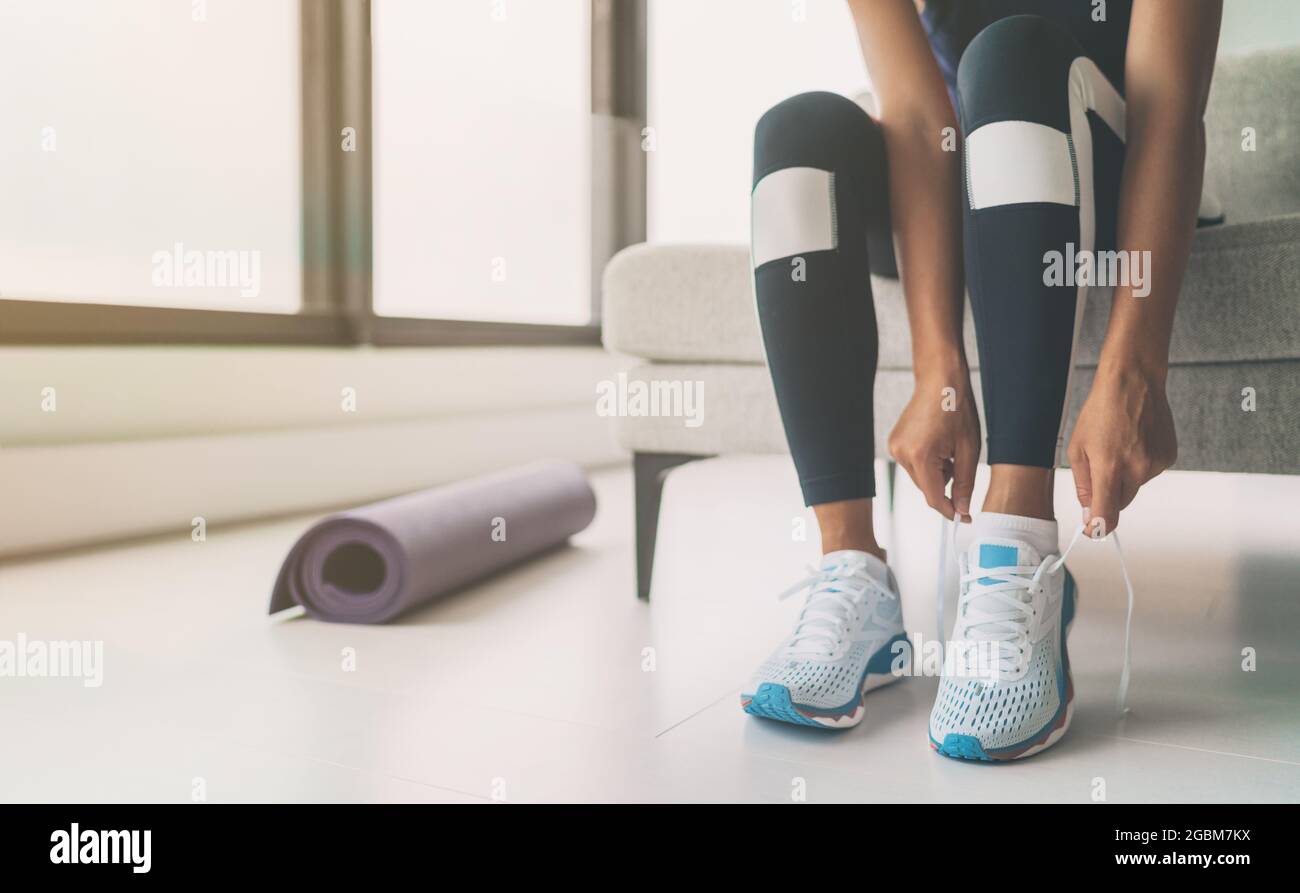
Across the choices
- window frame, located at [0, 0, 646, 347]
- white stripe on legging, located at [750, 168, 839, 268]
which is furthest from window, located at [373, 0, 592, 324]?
white stripe on legging, located at [750, 168, 839, 268]

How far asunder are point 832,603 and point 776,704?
0.39ft

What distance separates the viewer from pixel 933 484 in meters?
0.87

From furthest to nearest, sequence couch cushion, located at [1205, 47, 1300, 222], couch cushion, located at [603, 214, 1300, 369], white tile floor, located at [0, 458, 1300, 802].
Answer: couch cushion, located at [1205, 47, 1300, 222]
couch cushion, located at [603, 214, 1300, 369]
white tile floor, located at [0, 458, 1300, 802]

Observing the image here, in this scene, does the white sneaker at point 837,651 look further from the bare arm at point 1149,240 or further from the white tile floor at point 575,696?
the bare arm at point 1149,240

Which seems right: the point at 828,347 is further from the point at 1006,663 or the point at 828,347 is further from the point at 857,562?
the point at 1006,663

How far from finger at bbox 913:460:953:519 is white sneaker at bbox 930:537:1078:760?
0.15 feet

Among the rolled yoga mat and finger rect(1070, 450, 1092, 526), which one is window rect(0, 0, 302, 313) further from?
finger rect(1070, 450, 1092, 526)

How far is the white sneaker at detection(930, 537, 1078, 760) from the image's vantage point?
781 mm

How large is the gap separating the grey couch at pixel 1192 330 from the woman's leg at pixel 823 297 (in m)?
0.30

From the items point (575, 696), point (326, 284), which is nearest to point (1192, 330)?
point (575, 696)

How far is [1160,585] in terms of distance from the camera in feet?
4.70

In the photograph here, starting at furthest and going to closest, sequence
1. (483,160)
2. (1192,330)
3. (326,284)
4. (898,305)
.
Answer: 1. (483,160)
2. (326,284)
3. (898,305)
4. (1192,330)
